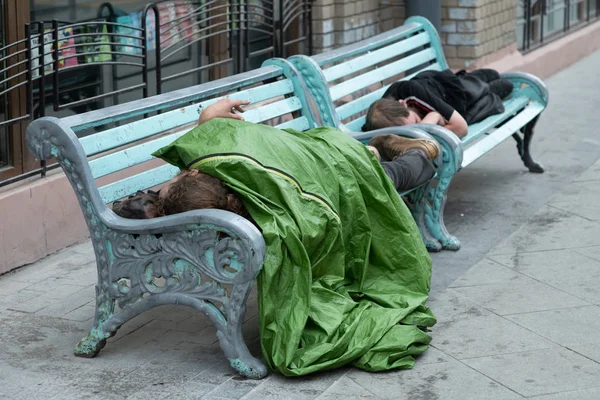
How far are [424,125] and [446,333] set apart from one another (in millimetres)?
1443

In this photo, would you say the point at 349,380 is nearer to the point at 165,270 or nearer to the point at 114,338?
the point at 165,270

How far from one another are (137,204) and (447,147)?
1.88 meters

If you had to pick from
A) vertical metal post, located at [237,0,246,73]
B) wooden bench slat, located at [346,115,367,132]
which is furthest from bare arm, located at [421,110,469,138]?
vertical metal post, located at [237,0,246,73]

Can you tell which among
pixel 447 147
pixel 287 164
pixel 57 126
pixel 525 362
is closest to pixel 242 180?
pixel 287 164

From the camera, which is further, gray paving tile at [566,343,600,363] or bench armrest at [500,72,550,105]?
bench armrest at [500,72,550,105]

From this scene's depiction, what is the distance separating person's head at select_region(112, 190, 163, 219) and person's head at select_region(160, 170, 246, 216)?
3.2 inches

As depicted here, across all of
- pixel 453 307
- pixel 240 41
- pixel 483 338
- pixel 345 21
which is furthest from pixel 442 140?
pixel 345 21

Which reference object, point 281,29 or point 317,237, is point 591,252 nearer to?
point 317,237

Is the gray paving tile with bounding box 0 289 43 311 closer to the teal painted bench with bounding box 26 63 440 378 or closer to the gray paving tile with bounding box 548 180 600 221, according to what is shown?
the teal painted bench with bounding box 26 63 440 378

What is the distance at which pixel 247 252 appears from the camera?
3.79 meters

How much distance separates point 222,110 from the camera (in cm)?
474

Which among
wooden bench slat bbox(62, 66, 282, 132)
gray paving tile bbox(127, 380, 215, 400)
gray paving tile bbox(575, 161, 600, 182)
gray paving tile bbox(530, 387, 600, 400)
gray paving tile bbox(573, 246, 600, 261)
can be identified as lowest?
gray paving tile bbox(573, 246, 600, 261)

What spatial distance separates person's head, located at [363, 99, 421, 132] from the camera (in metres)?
5.83

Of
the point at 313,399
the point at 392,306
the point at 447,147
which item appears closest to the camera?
the point at 313,399
